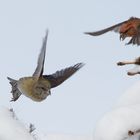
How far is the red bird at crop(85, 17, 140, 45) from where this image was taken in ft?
2.66

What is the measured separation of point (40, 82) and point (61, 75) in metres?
0.16

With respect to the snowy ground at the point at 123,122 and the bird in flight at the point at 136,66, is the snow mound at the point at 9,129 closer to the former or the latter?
the snowy ground at the point at 123,122

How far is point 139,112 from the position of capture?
977 millimetres

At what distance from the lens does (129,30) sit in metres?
0.83

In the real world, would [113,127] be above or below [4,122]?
below

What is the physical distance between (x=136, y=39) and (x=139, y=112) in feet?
0.82

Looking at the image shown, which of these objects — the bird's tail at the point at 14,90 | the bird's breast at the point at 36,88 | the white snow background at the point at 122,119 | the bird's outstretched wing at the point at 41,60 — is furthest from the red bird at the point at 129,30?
the bird's tail at the point at 14,90

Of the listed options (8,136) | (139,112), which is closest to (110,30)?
(139,112)

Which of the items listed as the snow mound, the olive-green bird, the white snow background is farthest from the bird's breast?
the white snow background

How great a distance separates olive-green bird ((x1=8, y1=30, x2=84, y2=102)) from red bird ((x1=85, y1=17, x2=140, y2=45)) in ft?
1.47

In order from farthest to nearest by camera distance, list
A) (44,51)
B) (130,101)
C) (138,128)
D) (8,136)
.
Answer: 1. (8,136)
2. (44,51)
3. (130,101)
4. (138,128)

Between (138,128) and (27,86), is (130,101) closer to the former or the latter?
(138,128)

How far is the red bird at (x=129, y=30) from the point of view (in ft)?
2.66

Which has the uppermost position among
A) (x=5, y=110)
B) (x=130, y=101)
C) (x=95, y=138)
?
(x=5, y=110)
